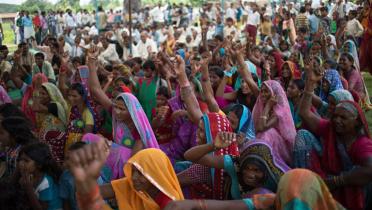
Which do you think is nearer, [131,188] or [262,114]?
[131,188]

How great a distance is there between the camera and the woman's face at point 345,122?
141 inches

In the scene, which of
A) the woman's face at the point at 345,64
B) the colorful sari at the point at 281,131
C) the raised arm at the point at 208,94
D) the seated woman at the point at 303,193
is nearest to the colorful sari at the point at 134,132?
the raised arm at the point at 208,94

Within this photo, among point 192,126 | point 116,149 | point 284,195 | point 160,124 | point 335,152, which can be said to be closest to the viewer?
point 284,195

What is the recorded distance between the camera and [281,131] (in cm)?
446

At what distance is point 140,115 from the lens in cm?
409

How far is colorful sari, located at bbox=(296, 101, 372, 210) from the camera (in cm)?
349

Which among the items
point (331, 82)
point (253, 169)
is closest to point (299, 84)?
point (331, 82)

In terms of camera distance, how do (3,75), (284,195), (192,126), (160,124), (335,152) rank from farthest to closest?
(3,75), (160,124), (192,126), (335,152), (284,195)

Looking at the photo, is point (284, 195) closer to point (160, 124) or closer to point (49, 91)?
point (160, 124)

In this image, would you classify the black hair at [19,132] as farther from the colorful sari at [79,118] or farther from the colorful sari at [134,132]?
the colorful sari at [134,132]

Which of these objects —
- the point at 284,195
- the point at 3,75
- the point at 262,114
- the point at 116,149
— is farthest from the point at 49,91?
the point at 284,195

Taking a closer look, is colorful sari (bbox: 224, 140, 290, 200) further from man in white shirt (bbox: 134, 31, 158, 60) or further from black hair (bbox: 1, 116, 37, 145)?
man in white shirt (bbox: 134, 31, 158, 60)

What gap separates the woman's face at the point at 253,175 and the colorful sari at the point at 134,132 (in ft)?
3.22

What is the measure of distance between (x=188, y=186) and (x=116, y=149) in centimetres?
63
